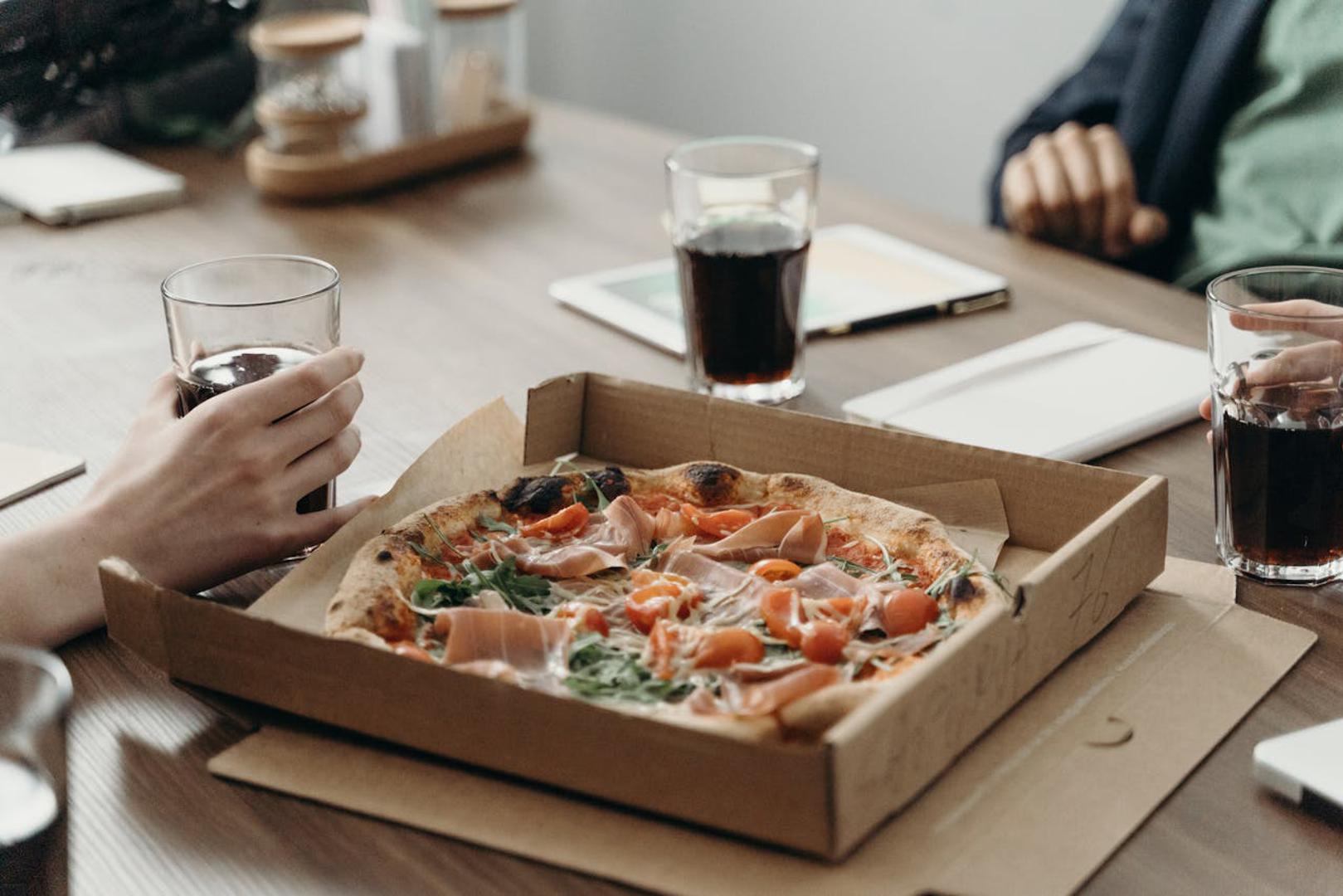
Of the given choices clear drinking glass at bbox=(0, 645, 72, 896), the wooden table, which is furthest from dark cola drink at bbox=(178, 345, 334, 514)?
clear drinking glass at bbox=(0, 645, 72, 896)

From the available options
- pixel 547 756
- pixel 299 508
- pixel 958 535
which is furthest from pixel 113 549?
pixel 958 535

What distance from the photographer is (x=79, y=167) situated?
2.36 meters

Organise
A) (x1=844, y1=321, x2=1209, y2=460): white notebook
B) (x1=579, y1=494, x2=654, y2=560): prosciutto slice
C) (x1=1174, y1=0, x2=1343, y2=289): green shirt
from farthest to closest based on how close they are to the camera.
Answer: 1. (x1=1174, y1=0, x2=1343, y2=289): green shirt
2. (x1=844, y1=321, x2=1209, y2=460): white notebook
3. (x1=579, y1=494, x2=654, y2=560): prosciutto slice

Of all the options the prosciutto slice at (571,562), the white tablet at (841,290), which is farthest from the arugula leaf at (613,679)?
the white tablet at (841,290)

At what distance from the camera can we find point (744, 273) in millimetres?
1496

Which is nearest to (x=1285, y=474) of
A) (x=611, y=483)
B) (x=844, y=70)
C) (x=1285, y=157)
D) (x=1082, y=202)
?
(x=611, y=483)

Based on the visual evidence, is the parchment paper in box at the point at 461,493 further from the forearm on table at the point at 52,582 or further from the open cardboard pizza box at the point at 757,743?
the forearm on table at the point at 52,582

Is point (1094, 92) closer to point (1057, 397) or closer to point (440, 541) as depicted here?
point (1057, 397)

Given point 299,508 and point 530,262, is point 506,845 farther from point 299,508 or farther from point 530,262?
point 530,262

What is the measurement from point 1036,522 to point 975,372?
44cm

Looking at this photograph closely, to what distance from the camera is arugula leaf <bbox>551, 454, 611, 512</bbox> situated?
1.20 metres

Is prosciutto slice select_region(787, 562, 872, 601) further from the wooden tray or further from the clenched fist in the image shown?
the wooden tray

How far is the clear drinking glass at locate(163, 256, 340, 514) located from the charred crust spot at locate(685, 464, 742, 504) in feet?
1.02

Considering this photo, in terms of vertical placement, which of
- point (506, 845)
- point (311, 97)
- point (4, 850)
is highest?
point (311, 97)
